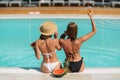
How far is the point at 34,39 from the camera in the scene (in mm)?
13086

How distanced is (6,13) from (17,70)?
45.1 ft

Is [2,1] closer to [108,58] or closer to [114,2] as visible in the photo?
[114,2]

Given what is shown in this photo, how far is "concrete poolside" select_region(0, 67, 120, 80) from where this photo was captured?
5.30 m

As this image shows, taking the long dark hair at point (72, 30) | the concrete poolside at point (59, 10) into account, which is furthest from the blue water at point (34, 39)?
the long dark hair at point (72, 30)

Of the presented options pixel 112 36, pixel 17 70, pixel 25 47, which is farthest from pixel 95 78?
pixel 112 36

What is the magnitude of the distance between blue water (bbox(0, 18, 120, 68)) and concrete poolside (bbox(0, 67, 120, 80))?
360 cm

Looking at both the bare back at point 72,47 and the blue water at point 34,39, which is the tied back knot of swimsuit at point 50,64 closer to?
the bare back at point 72,47

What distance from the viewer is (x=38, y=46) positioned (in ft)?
17.8

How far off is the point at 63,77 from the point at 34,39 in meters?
7.88

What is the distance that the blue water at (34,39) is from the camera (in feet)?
32.1

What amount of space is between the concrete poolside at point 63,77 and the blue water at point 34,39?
142 inches

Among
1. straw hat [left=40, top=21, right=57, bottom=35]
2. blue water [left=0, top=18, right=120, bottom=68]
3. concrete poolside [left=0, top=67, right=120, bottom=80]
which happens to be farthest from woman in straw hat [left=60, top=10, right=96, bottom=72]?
blue water [left=0, top=18, right=120, bottom=68]

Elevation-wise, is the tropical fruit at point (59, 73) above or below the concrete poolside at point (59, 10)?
below

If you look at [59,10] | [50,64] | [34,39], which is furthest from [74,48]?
[59,10]
